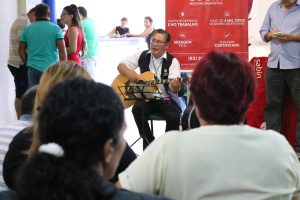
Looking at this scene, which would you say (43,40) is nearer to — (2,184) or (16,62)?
(16,62)

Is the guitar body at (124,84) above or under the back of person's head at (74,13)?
under

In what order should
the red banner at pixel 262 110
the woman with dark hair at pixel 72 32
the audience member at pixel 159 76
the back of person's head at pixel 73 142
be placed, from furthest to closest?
the woman with dark hair at pixel 72 32
the red banner at pixel 262 110
the audience member at pixel 159 76
the back of person's head at pixel 73 142

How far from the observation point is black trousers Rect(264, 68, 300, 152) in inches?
165

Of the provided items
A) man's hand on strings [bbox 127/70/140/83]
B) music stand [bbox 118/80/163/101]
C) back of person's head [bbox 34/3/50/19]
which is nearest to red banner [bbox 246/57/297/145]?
music stand [bbox 118/80/163/101]

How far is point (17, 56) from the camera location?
5168 millimetres

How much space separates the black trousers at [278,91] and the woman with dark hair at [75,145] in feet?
11.1

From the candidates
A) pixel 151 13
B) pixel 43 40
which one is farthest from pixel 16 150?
pixel 151 13

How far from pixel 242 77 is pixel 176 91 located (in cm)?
276

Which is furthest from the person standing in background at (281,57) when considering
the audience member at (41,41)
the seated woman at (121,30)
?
the seated woman at (121,30)

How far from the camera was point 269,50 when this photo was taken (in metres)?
4.58

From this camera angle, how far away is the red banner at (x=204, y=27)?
450 cm

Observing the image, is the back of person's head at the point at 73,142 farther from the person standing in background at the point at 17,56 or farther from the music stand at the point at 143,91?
the person standing in background at the point at 17,56

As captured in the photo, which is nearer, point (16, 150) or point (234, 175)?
A: point (234, 175)

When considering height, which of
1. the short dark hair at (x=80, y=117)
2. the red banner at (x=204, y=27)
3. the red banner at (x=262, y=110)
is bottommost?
the red banner at (x=262, y=110)
